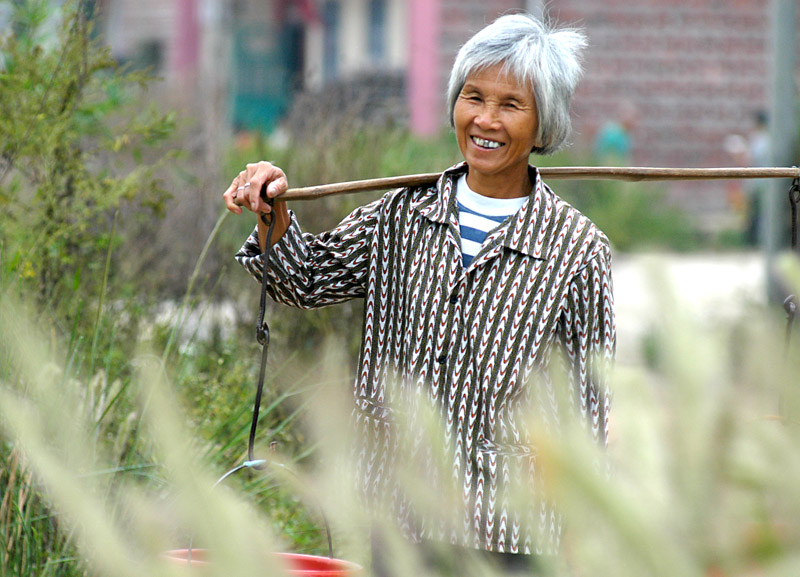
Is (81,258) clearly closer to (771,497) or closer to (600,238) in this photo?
(600,238)

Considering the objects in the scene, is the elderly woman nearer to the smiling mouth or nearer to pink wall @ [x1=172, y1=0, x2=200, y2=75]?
the smiling mouth

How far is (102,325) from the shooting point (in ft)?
12.1

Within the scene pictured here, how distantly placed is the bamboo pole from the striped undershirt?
83 mm

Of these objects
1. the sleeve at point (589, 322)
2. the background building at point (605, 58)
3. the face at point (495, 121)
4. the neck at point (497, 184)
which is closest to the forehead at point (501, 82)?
the face at point (495, 121)

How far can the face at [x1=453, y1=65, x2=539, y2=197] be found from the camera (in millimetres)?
2439

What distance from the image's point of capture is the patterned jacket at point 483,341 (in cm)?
239

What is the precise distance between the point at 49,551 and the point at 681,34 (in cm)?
1408

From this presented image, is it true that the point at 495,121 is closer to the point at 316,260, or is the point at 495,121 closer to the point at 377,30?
the point at 316,260

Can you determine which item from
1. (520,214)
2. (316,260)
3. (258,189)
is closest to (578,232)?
(520,214)

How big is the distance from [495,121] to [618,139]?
40.3 feet

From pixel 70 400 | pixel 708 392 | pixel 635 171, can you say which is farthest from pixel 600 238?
pixel 708 392

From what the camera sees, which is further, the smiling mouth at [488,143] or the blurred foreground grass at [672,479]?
the smiling mouth at [488,143]

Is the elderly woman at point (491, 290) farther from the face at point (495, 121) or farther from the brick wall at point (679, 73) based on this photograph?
the brick wall at point (679, 73)

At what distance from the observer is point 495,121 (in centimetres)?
243
